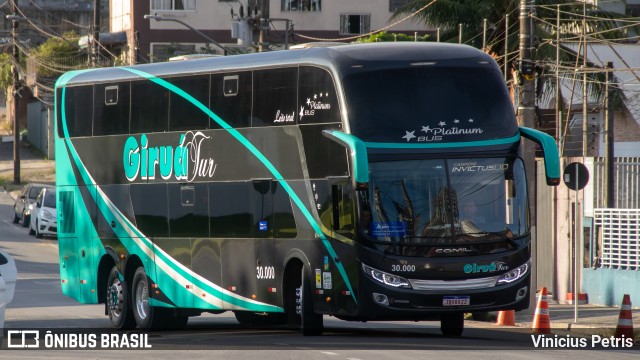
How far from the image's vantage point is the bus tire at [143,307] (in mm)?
21500

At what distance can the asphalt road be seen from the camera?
15.5 metres

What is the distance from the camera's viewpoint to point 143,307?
21703 millimetres

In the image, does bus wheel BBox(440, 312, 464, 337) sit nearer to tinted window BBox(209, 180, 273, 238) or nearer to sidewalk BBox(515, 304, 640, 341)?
sidewalk BBox(515, 304, 640, 341)

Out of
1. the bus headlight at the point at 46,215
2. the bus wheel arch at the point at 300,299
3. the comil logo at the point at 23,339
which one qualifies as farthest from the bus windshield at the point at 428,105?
the bus headlight at the point at 46,215

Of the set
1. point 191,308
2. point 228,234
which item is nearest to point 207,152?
point 228,234

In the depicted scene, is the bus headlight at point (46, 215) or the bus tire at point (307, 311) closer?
the bus tire at point (307, 311)

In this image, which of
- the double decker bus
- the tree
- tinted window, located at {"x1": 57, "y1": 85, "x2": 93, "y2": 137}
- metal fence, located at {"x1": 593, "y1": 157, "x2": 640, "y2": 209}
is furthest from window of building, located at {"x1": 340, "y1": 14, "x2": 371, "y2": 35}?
the double decker bus

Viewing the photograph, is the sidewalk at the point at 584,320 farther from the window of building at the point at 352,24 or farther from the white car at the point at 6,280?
the window of building at the point at 352,24

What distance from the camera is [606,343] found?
18484mm

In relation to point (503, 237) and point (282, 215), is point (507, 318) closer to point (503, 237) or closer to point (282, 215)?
point (503, 237)

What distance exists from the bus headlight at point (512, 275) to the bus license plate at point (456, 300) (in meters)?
0.53

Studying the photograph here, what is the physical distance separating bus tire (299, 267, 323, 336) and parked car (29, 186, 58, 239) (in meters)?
30.8

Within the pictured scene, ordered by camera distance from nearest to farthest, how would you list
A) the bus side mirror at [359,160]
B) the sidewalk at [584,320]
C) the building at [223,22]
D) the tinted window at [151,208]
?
1. the bus side mirror at [359,160]
2. the sidewalk at [584,320]
3. the tinted window at [151,208]
4. the building at [223,22]

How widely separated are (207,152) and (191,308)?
271 centimetres
